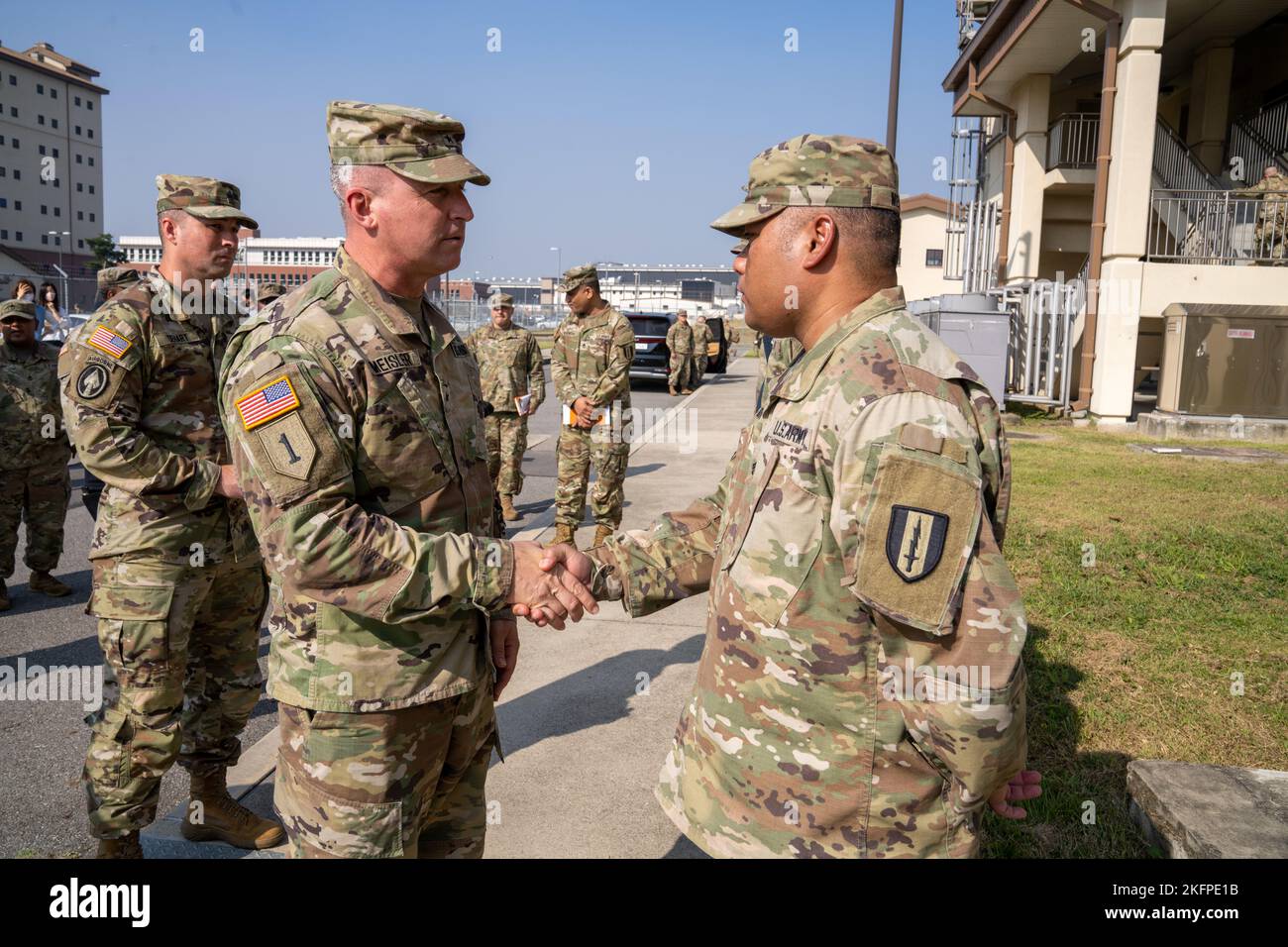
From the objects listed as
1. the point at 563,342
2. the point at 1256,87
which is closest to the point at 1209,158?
the point at 1256,87

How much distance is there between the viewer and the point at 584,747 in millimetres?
4375

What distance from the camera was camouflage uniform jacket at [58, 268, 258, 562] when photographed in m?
3.33

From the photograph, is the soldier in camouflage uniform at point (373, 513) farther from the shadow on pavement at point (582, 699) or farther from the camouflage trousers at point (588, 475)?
the camouflage trousers at point (588, 475)

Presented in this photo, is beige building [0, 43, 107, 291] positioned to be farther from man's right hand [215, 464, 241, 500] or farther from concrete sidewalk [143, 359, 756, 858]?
man's right hand [215, 464, 241, 500]

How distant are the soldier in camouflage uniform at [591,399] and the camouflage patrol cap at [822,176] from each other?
20.3 ft

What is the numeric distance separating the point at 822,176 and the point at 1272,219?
1639 centimetres

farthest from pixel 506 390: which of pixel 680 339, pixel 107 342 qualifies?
pixel 680 339

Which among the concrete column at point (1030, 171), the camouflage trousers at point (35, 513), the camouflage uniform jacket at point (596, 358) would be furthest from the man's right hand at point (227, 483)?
the concrete column at point (1030, 171)

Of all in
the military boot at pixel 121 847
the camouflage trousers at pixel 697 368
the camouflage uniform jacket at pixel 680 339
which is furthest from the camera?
the camouflage trousers at pixel 697 368

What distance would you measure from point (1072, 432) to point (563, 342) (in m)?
9.04

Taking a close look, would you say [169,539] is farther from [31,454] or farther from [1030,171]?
[1030,171]

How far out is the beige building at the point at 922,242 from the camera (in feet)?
146

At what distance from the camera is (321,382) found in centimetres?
218

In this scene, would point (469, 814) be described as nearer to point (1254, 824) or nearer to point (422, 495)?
point (422, 495)
